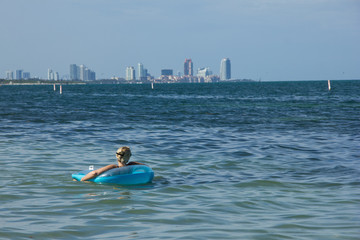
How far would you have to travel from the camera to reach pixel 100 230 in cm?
713

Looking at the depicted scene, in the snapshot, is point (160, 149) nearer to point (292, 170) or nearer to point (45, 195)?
point (292, 170)

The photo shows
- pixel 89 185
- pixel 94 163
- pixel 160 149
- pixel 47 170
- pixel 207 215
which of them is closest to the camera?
pixel 207 215

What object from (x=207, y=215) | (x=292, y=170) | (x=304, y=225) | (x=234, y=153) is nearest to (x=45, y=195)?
(x=207, y=215)

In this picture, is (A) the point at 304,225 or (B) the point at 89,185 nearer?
(A) the point at 304,225

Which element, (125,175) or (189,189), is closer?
(189,189)

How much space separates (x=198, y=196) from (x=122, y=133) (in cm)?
1278

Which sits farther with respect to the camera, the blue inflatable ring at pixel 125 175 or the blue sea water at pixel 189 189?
the blue inflatable ring at pixel 125 175

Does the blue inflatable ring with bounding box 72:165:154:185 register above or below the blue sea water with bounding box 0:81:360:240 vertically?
above

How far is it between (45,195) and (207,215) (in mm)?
3584

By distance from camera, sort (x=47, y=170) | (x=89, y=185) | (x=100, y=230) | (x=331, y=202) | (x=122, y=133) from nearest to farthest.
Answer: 1. (x=100, y=230)
2. (x=331, y=202)
3. (x=89, y=185)
4. (x=47, y=170)
5. (x=122, y=133)

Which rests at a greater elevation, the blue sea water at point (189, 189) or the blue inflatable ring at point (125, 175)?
the blue inflatable ring at point (125, 175)

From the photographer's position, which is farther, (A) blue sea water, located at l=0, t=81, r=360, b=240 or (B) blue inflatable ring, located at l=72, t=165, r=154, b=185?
(B) blue inflatable ring, located at l=72, t=165, r=154, b=185

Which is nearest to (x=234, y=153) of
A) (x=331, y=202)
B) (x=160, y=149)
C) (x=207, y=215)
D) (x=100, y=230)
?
(x=160, y=149)

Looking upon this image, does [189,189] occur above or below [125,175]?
below
